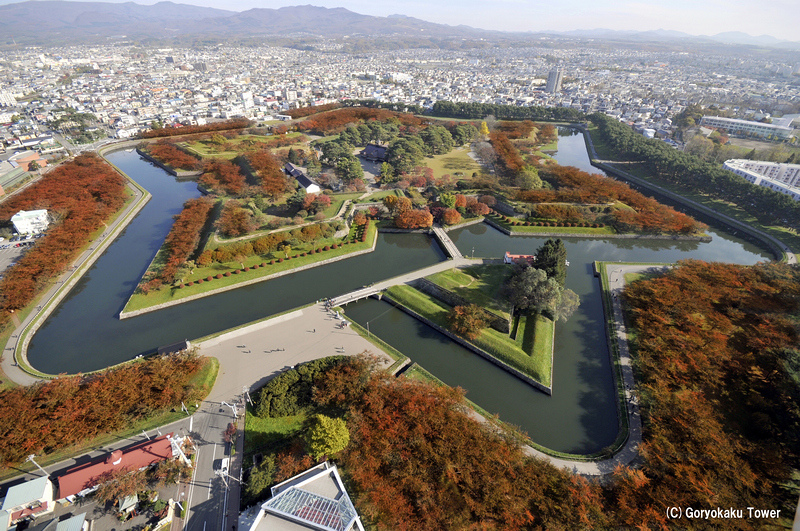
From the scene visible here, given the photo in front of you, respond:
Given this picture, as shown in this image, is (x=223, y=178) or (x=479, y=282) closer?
(x=479, y=282)

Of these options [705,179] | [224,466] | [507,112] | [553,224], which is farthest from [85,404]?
[507,112]

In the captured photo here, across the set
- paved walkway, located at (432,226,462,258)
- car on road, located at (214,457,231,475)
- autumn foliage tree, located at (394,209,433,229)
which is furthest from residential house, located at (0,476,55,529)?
autumn foliage tree, located at (394,209,433,229)

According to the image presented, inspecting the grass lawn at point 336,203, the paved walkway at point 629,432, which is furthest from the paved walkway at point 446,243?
the paved walkway at point 629,432

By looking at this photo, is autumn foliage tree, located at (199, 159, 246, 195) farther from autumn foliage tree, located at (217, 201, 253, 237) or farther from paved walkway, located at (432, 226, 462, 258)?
→ paved walkway, located at (432, 226, 462, 258)

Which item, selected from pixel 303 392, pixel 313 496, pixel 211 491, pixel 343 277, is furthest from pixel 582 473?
pixel 343 277

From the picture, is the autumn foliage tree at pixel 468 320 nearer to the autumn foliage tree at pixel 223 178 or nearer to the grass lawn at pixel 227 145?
the autumn foliage tree at pixel 223 178

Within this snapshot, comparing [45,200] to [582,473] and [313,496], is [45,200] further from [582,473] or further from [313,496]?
[582,473]

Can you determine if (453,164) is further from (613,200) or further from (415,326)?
(415,326)
